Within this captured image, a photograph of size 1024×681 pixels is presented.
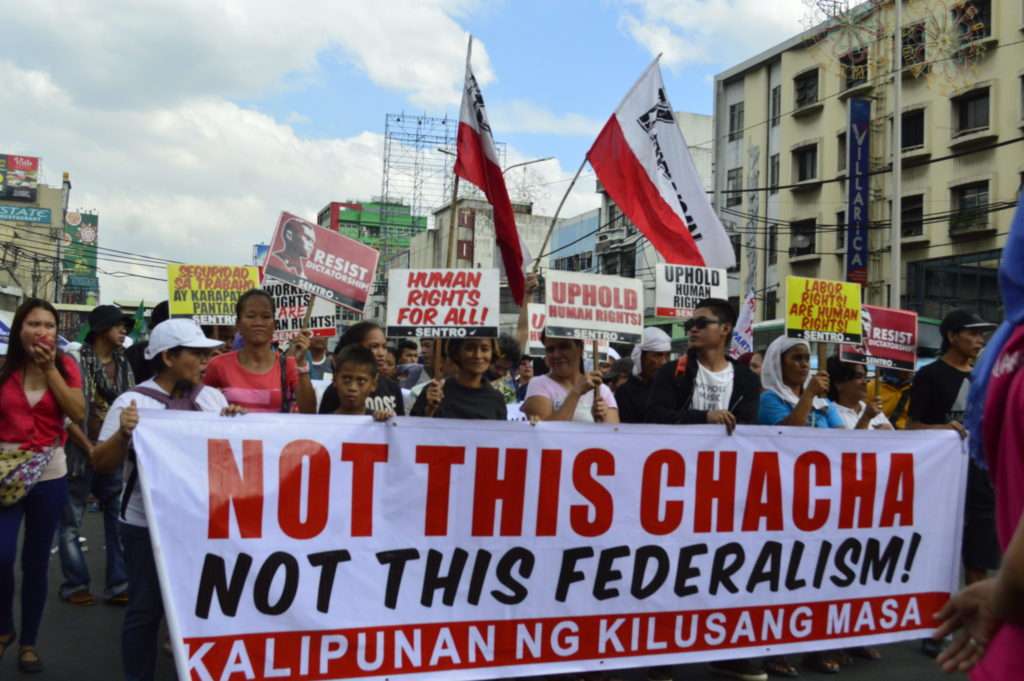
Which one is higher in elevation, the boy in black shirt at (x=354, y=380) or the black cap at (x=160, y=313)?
the black cap at (x=160, y=313)

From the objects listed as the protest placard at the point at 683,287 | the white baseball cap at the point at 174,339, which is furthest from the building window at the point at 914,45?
the white baseball cap at the point at 174,339

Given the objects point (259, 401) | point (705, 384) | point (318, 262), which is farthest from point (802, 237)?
point (259, 401)

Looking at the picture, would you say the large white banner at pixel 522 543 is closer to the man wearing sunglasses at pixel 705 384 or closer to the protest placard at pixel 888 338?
the man wearing sunglasses at pixel 705 384

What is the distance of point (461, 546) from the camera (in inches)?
185

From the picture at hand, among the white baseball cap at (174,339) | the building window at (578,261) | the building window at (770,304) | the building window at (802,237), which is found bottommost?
the white baseball cap at (174,339)

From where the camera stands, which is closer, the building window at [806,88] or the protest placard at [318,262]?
the protest placard at [318,262]

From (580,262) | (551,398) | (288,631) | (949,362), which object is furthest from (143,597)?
(580,262)

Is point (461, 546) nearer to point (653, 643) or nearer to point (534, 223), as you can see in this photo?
point (653, 643)

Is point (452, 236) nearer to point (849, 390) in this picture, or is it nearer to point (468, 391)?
point (468, 391)

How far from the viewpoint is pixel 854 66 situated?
31.8m

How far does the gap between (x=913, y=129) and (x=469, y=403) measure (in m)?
28.3

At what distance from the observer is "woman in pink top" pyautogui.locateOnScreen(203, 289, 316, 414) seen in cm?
502

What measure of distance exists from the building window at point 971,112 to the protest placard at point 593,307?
25.1m

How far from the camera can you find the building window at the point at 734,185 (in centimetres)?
3747
